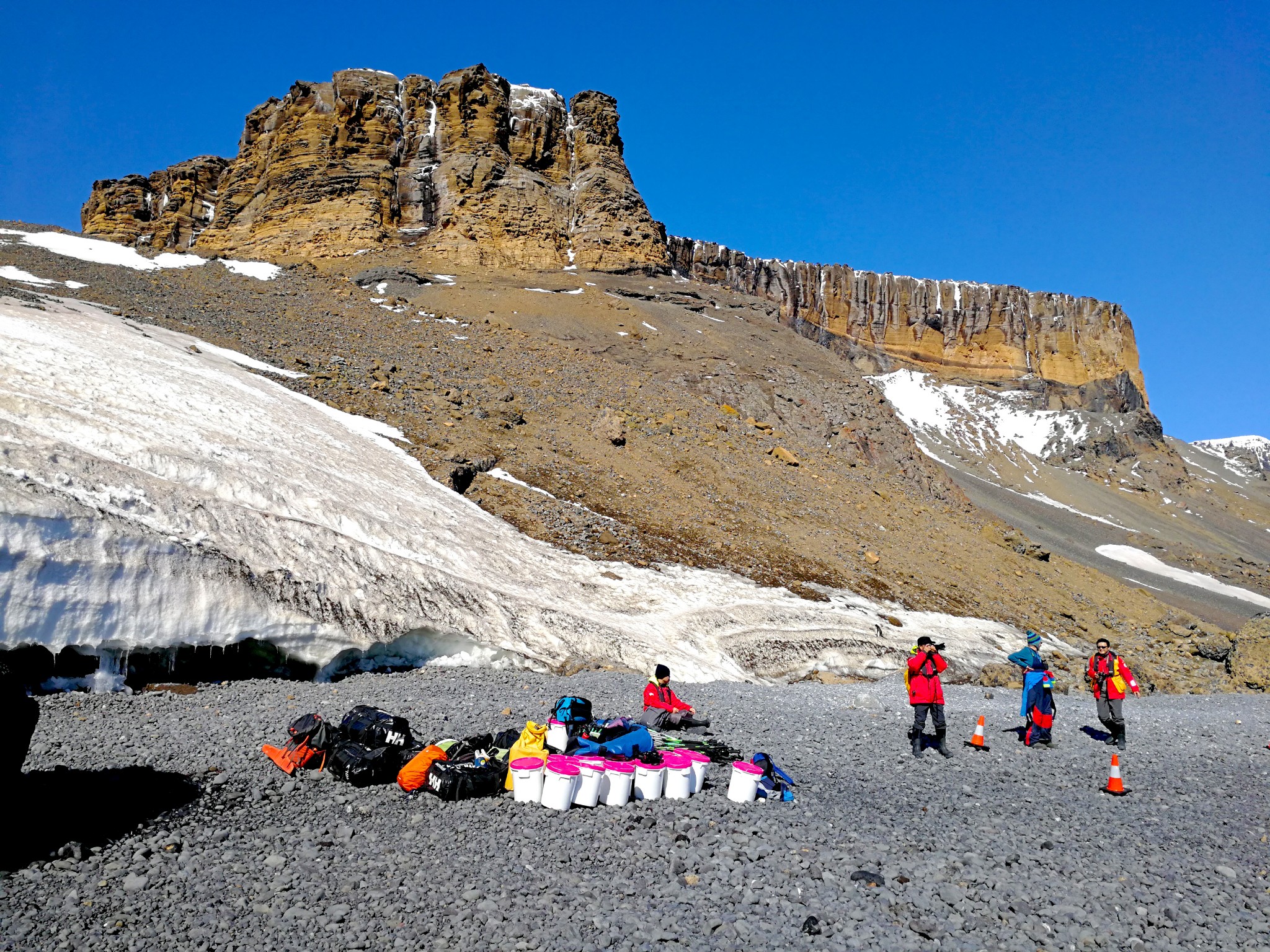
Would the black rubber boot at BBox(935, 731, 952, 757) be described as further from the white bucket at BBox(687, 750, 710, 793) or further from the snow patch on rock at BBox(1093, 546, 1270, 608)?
the snow patch on rock at BBox(1093, 546, 1270, 608)

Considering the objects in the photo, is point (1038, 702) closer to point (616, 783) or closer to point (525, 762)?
point (616, 783)

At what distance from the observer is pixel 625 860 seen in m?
6.12

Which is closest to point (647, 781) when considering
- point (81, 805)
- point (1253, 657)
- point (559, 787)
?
point (559, 787)

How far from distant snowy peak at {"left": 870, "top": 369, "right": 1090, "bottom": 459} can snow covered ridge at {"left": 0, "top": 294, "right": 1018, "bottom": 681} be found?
258ft

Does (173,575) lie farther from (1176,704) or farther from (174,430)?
(1176,704)

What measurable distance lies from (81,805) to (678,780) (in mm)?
5133

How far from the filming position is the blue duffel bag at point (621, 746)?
7.72 m

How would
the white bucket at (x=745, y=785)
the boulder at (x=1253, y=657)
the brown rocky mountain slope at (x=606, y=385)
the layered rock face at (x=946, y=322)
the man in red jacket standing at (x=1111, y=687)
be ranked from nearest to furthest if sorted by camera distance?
1. the white bucket at (x=745, y=785)
2. the man in red jacket standing at (x=1111, y=687)
3. the boulder at (x=1253, y=657)
4. the brown rocky mountain slope at (x=606, y=385)
5. the layered rock face at (x=946, y=322)

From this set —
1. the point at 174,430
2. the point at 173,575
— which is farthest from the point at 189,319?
the point at 173,575

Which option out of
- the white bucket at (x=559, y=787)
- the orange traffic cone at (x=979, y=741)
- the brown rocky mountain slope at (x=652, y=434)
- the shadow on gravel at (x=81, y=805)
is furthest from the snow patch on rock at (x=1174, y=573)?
the shadow on gravel at (x=81, y=805)

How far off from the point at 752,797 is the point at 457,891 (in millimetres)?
3118

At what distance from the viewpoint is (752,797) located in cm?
744

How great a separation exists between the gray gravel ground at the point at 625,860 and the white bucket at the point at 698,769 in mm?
151

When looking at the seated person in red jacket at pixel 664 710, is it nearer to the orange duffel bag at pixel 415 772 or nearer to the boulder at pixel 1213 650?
the orange duffel bag at pixel 415 772
